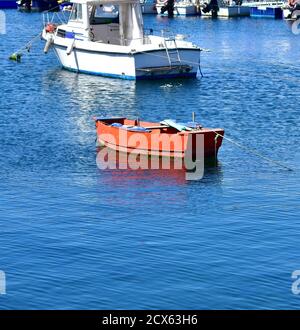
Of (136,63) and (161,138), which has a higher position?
(161,138)

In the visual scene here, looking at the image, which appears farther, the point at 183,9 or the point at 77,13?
the point at 183,9

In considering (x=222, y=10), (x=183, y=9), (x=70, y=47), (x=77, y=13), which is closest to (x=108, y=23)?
(x=77, y=13)

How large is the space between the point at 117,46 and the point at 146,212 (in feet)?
107

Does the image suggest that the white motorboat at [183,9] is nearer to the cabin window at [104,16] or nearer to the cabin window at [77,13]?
the cabin window at [104,16]

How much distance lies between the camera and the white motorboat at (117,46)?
231 ft

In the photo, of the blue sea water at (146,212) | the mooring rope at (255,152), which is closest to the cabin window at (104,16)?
the blue sea water at (146,212)

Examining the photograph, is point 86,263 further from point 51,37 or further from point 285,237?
point 51,37

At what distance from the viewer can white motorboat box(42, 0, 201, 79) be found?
231 ft

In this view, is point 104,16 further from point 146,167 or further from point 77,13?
point 146,167

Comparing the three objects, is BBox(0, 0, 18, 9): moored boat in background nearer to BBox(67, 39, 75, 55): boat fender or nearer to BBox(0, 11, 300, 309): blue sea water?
BBox(67, 39, 75, 55): boat fender

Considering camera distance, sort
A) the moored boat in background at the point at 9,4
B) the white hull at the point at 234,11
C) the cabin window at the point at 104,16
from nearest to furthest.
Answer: the cabin window at the point at 104,16 → the white hull at the point at 234,11 → the moored boat in background at the point at 9,4

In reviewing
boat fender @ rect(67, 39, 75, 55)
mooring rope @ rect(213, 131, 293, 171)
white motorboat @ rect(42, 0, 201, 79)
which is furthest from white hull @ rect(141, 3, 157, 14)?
mooring rope @ rect(213, 131, 293, 171)

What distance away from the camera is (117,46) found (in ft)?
232
